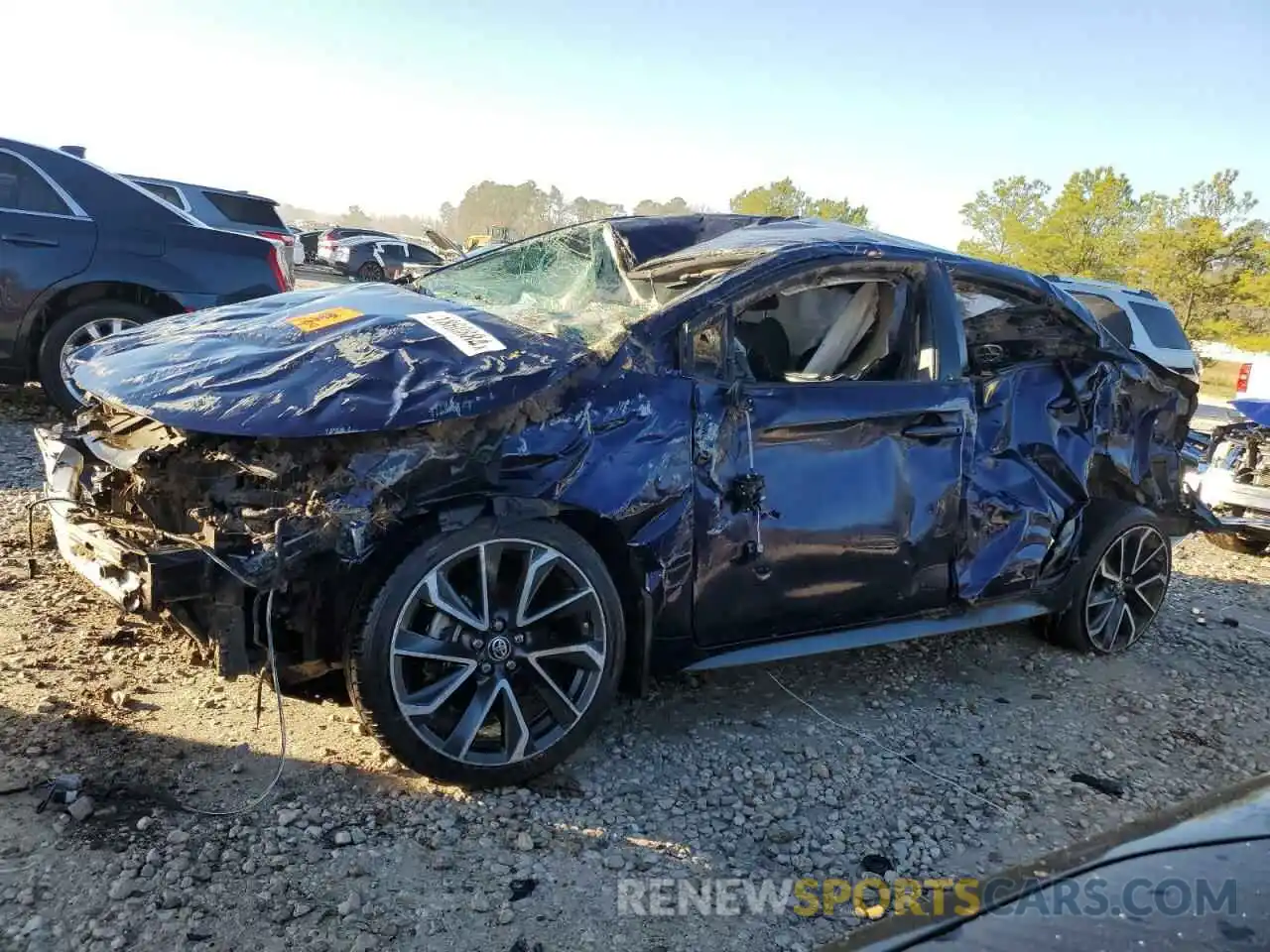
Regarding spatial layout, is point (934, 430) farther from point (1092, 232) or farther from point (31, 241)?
point (1092, 232)

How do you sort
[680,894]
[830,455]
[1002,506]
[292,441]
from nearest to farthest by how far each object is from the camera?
[680,894] < [292,441] < [830,455] < [1002,506]

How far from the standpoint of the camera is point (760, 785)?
3.12 m

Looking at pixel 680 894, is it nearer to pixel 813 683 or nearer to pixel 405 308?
pixel 813 683

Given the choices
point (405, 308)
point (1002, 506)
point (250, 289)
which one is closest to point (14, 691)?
point (405, 308)

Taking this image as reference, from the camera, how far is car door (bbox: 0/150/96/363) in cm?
595

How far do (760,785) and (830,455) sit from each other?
1.15m

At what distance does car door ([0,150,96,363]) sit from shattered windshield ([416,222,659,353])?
3.25 metres

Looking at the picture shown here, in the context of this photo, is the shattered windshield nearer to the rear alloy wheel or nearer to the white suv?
the rear alloy wheel

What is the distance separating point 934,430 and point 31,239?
5679mm

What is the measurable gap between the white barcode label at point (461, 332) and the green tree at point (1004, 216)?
32569 mm

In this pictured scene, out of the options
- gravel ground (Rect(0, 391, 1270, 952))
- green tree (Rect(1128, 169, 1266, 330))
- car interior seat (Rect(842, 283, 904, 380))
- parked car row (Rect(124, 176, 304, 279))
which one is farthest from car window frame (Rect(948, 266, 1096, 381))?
green tree (Rect(1128, 169, 1266, 330))

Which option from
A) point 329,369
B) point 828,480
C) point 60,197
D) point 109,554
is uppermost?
point 60,197

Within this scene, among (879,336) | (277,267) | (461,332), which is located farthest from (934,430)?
(277,267)

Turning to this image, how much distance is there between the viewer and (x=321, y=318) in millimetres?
3242
